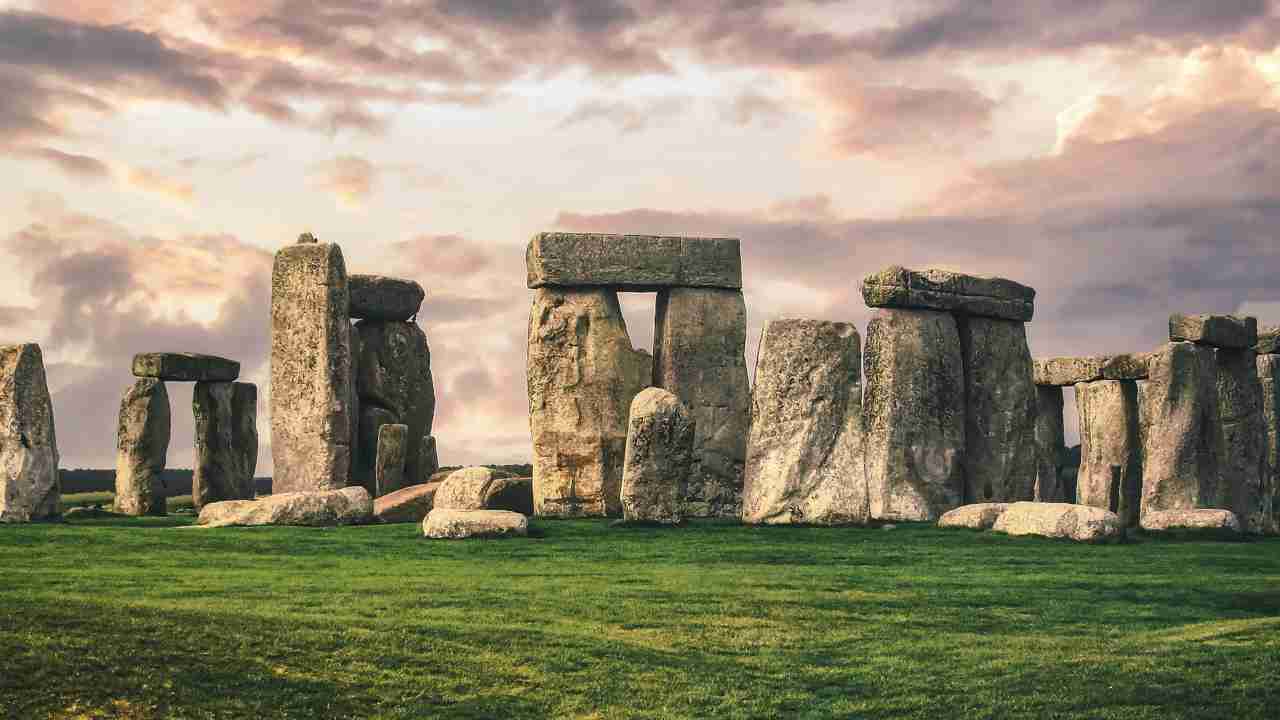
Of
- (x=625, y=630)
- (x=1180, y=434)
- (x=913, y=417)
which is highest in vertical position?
(x=913, y=417)

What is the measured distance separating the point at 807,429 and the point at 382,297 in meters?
9.32

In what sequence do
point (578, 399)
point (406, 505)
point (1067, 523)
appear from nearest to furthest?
point (1067, 523) < point (406, 505) < point (578, 399)

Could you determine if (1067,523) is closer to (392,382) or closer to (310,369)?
(310,369)

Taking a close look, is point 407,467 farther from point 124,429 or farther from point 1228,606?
point 1228,606

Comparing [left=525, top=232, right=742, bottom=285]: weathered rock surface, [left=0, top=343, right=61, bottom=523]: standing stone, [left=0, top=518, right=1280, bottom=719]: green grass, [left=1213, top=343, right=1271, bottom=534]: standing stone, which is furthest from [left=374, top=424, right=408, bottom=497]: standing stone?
[left=1213, top=343, right=1271, bottom=534]: standing stone

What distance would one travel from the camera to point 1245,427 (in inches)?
921

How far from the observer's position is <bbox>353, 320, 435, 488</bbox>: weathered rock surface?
26703 mm

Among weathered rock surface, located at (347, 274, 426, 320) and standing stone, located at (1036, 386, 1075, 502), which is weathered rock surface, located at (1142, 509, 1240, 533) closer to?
standing stone, located at (1036, 386, 1075, 502)

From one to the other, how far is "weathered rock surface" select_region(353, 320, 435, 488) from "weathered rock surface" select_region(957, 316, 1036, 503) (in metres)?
8.60

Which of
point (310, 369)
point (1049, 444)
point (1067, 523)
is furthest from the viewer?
point (1049, 444)

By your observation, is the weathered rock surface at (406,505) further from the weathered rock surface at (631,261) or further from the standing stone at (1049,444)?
the standing stone at (1049,444)

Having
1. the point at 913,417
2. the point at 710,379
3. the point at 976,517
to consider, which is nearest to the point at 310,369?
the point at 710,379

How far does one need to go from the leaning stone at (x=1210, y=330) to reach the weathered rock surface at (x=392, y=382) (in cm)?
1152

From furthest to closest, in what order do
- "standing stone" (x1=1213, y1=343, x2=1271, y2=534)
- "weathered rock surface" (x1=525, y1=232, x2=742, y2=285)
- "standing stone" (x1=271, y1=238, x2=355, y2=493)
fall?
"weathered rock surface" (x1=525, y1=232, x2=742, y2=285) → "standing stone" (x1=1213, y1=343, x2=1271, y2=534) → "standing stone" (x1=271, y1=238, x2=355, y2=493)
